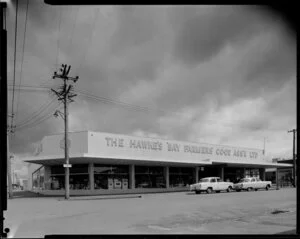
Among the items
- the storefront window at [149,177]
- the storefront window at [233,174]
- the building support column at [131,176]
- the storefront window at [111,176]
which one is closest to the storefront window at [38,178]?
the storefront window at [111,176]

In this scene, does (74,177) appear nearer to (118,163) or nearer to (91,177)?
(91,177)

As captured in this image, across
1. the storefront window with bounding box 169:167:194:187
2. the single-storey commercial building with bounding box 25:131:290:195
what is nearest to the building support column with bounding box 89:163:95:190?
the single-storey commercial building with bounding box 25:131:290:195

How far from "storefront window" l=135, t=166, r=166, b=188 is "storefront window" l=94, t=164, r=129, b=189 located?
1.65 meters

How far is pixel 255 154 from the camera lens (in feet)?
198

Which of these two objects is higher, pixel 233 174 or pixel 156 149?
pixel 156 149

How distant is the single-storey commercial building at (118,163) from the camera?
3688cm

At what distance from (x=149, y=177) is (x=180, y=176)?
19.2 feet

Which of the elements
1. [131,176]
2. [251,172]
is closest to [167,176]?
[131,176]

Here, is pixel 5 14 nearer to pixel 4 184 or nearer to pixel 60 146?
pixel 4 184

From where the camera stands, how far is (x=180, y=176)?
48.8 metres

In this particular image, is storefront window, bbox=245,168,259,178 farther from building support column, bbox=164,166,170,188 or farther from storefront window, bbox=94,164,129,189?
storefront window, bbox=94,164,129,189

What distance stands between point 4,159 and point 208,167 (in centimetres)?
4938

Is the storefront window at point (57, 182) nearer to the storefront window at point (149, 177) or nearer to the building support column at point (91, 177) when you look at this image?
the building support column at point (91, 177)

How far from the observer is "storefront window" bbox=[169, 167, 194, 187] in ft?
156
